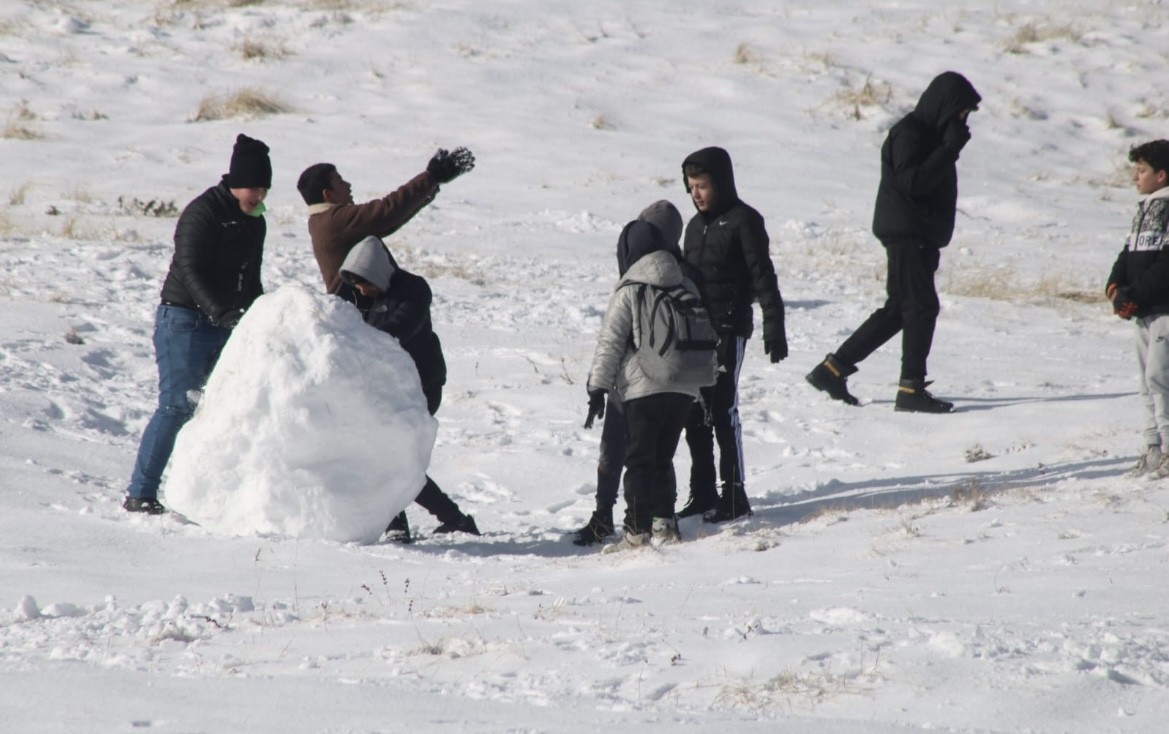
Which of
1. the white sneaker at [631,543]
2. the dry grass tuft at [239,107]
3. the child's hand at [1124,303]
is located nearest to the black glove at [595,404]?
the white sneaker at [631,543]

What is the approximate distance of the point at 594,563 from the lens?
21.0 feet

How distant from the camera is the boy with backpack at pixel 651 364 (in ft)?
21.1

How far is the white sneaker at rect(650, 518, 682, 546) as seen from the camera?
662cm

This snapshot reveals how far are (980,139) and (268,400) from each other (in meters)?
15.1

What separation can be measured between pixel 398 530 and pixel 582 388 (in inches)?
125

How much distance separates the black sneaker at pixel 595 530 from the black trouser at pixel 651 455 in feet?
0.86

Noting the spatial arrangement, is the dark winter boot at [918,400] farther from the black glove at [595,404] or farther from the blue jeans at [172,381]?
the blue jeans at [172,381]

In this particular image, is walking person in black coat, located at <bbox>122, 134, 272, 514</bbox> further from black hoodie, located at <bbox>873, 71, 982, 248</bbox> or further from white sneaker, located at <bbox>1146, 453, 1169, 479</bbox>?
white sneaker, located at <bbox>1146, 453, 1169, 479</bbox>

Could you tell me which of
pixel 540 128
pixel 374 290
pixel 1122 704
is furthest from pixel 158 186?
pixel 1122 704

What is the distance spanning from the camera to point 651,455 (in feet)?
21.6

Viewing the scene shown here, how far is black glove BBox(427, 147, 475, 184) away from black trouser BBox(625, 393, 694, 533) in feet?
4.91

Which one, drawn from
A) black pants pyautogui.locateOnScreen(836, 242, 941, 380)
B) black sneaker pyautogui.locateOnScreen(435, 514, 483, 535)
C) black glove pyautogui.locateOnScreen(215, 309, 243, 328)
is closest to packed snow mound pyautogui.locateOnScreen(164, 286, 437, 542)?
black glove pyautogui.locateOnScreen(215, 309, 243, 328)

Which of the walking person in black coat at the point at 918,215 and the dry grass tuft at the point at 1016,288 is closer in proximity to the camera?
the walking person in black coat at the point at 918,215

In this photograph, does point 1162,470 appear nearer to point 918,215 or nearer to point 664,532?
point 664,532
